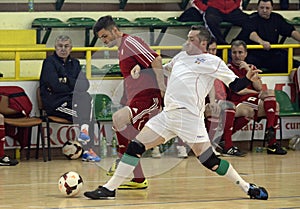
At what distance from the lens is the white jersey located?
8117 millimetres

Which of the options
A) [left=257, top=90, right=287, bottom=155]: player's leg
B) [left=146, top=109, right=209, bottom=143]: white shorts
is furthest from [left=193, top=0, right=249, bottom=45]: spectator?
[left=146, top=109, right=209, bottom=143]: white shorts

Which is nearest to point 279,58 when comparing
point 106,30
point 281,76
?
point 281,76

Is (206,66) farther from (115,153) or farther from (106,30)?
(115,153)

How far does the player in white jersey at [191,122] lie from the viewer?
8.10 meters

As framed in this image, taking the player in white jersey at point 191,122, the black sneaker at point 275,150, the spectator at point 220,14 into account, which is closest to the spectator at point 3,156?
the player in white jersey at point 191,122

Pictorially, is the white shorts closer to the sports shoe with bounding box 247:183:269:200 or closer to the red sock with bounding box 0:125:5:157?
the sports shoe with bounding box 247:183:269:200

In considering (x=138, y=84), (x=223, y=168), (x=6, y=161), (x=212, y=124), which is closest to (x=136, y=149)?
(x=223, y=168)

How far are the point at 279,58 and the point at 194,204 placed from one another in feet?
20.9

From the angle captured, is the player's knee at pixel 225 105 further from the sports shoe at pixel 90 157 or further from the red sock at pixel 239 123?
the sports shoe at pixel 90 157

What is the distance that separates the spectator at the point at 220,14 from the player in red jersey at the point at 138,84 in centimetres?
507

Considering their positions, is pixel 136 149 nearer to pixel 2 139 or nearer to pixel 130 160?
pixel 130 160

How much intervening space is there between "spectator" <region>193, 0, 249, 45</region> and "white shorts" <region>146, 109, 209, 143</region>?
5.83 m

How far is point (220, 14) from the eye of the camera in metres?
14.3

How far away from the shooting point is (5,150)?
12.1 meters
